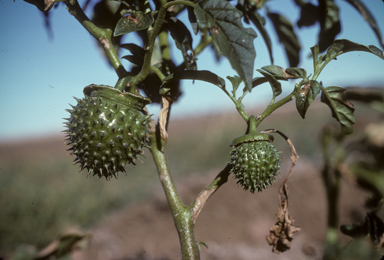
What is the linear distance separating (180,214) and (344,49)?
3.35 feet

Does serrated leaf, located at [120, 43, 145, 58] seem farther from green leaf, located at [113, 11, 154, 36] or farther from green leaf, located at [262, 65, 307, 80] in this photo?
green leaf, located at [262, 65, 307, 80]

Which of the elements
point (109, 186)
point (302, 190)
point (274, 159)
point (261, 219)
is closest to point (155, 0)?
point (274, 159)

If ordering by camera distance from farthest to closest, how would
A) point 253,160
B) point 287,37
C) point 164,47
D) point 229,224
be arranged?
1. point 229,224
2. point 287,37
3. point 164,47
4. point 253,160

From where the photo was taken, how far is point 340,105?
1.38 meters

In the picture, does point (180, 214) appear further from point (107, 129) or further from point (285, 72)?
point (285, 72)

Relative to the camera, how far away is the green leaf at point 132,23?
112 centimetres

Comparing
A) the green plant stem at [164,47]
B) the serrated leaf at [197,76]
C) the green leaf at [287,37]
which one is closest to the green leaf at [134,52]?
the green plant stem at [164,47]

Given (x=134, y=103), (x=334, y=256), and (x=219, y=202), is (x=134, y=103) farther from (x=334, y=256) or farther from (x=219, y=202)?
(x=219, y=202)

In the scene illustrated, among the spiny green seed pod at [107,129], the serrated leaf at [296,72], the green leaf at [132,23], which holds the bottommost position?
the spiny green seed pod at [107,129]

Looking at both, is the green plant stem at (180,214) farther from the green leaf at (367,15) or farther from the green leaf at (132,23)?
the green leaf at (367,15)

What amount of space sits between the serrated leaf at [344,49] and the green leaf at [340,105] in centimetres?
14

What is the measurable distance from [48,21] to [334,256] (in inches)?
88.5

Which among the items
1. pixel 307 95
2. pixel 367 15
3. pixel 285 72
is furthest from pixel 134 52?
pixel 367 15

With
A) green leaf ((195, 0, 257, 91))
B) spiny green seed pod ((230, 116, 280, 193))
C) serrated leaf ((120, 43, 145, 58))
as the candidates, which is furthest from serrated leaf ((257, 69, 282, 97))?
serrated leaf ((120, 43, 145, 58))
